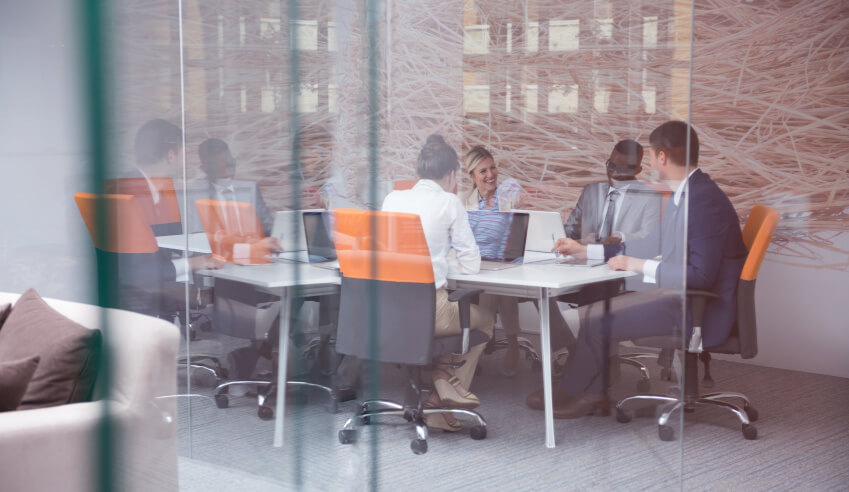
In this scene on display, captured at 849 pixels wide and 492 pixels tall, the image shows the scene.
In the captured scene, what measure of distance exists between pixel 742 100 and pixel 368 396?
3747mm

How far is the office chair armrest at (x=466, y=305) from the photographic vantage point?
8.93 feet

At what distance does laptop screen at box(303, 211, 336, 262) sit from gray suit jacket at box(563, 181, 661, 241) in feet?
2.60

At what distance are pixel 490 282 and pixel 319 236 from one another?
61 centimetres

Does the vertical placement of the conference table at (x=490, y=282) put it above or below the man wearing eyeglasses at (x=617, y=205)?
below

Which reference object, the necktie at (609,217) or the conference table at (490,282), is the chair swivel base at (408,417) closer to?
the conference table at (490,282)

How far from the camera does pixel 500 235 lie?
263 cm

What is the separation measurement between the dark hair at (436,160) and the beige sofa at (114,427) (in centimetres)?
102

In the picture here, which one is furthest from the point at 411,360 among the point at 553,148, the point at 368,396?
the point at 553,148

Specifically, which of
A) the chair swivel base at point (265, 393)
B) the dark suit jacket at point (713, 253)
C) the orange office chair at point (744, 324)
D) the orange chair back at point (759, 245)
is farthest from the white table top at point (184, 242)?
the orange chair back at point (759, 245)

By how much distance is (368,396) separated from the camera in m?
2.87

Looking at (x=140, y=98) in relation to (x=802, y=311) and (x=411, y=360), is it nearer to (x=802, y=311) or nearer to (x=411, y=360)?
(x=411, y=360)

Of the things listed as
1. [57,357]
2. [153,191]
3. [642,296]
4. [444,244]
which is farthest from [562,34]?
[57,357]

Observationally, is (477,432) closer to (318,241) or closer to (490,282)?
(490,282)

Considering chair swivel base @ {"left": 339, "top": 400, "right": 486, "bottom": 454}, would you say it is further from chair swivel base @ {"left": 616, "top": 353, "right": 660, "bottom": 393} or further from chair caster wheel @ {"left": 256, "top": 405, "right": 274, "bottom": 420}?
chair swivel base @ {"left": 616, "top": 353, "right": 660, "bottom": 393}
